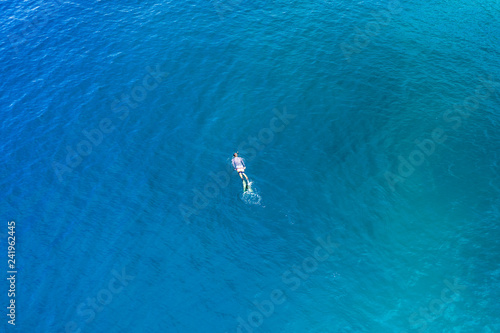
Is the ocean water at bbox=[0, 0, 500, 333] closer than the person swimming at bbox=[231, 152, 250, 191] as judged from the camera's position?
Yes

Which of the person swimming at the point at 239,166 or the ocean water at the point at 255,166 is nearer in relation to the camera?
the ocean water at the point at 255,166

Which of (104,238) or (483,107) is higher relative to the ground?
(483,107)

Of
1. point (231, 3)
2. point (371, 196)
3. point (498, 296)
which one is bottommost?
point (498, 296)

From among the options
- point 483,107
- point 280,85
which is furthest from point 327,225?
point 483,107

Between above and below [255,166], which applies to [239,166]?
above

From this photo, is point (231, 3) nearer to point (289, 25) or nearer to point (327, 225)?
point (289, 25)

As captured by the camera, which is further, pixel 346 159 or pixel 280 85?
pixel 280 85

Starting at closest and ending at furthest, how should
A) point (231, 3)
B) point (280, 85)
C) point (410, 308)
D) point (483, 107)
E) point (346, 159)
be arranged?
point (410, 308), point (346, 159), point (483, 107), point (280, 85), point (231, 3)

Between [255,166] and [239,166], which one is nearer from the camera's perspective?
[239,166]
